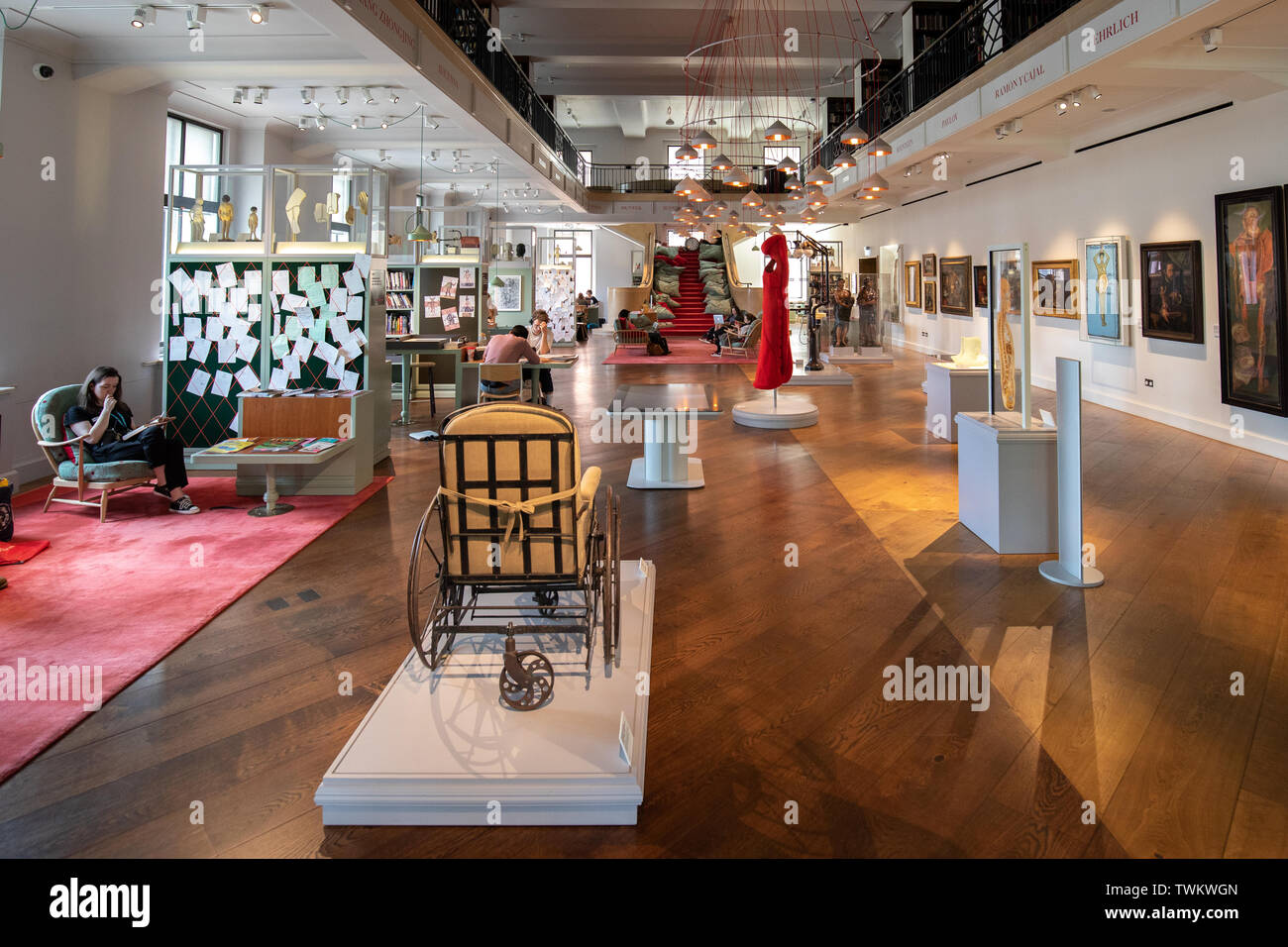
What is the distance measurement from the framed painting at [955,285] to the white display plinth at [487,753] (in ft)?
48.3

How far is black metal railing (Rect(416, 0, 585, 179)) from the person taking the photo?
9453 mm

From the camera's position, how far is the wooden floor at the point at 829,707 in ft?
8.30

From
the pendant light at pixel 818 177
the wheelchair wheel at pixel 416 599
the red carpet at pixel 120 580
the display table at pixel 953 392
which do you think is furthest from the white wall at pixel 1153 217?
the red carpet at pixel 120 580

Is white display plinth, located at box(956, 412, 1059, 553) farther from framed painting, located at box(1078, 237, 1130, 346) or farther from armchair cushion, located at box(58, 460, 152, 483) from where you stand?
framed painting, located at box(1078, 237, 1130, 346)

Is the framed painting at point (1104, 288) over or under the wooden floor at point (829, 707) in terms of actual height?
over

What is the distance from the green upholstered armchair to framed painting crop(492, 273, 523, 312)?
11095 mm

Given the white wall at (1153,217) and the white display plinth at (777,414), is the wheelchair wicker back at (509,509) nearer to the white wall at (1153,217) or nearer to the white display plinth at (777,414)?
the white display plinth at (777,414)

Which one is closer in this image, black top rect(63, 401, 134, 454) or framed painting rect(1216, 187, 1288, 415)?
black top rect(63, 401, 134, 454)

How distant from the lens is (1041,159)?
41.4ft

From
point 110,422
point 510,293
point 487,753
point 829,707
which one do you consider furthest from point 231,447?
point 510,293

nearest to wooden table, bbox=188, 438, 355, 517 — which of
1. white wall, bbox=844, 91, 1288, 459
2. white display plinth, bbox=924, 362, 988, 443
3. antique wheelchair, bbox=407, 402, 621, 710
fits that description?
antique wheelchair, bbox=407, 402, 621, 710

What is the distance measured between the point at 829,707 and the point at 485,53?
11633mm

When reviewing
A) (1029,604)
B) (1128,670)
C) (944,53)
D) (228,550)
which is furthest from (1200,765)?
(944,53)

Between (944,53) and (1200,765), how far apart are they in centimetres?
1317
